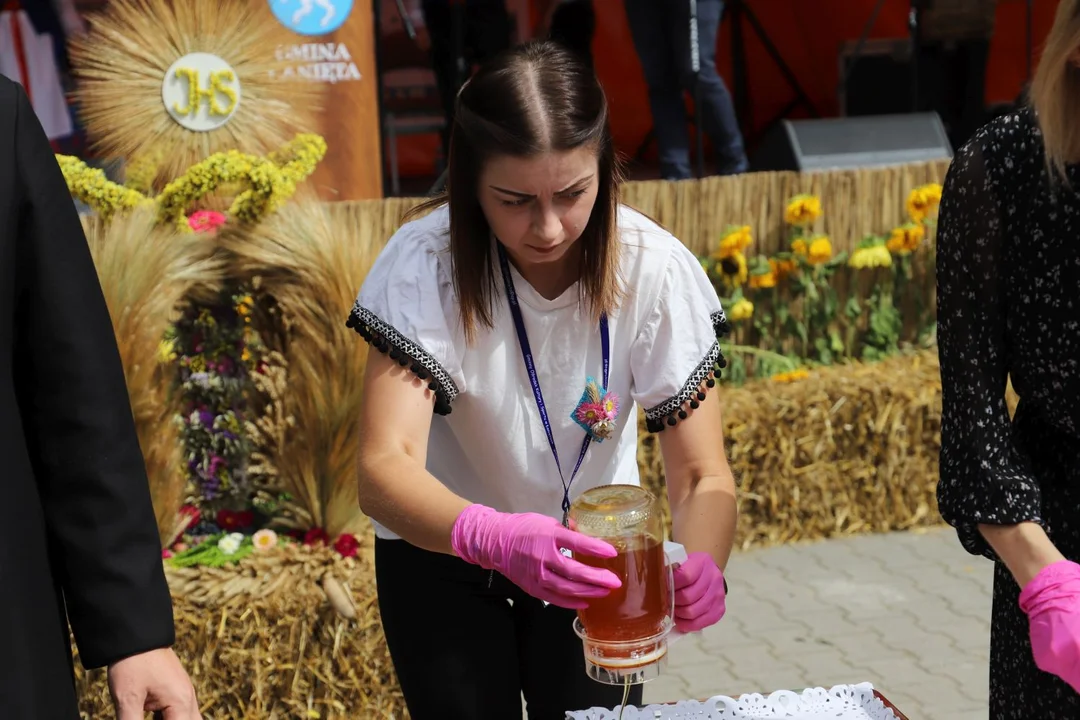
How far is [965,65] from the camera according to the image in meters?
7.94

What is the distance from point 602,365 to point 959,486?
1.68 ft

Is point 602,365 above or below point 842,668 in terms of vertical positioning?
above

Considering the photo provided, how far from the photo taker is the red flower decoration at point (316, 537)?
317 cm

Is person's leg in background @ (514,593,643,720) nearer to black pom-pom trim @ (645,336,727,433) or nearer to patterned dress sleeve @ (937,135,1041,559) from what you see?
black pom-pom trim @ (645,336,727,433)

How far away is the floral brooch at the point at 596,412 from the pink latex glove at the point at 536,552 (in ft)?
0.86

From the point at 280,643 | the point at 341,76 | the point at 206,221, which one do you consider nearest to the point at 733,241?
the point at 341,76

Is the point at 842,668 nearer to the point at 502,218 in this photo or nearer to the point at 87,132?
the point at 502,218

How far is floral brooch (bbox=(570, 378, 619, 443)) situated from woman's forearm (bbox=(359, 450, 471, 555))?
0.23 metres

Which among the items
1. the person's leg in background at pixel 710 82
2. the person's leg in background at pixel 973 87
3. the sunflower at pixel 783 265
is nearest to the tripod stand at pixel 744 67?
the person's leg in background at pixel 973 87

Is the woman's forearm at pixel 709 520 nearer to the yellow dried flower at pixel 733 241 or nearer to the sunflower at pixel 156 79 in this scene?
the sunflower at pixel 156 79

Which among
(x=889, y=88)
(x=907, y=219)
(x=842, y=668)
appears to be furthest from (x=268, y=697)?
(x=889, y=88)

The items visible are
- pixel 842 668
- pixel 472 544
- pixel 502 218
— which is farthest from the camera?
pixel 842 668

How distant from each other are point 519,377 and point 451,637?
396 mm

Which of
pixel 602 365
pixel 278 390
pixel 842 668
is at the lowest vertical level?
pixel 842 668
